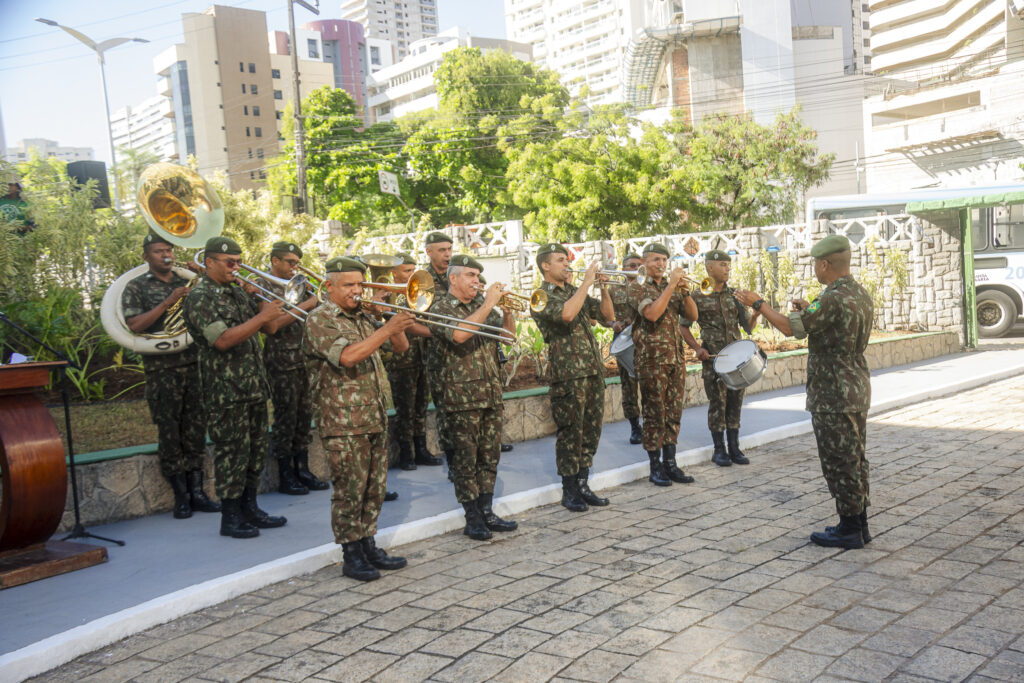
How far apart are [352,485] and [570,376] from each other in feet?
6.74

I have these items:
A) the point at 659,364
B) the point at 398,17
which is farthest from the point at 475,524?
the point at 398,17

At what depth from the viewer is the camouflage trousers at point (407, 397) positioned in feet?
26.2

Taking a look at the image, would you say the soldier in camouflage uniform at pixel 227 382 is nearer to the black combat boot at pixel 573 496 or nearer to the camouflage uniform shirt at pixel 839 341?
the black combat boot at pixel 573 496

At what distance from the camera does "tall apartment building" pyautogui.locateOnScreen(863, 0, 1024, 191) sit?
3544cm

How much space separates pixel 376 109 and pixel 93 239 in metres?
85.7

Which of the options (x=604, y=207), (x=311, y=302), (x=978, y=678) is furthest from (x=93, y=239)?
(x=604, y=207)

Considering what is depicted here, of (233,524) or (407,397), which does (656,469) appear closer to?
(407,397)

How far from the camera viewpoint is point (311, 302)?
664 centimetres

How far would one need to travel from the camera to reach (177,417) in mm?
6457

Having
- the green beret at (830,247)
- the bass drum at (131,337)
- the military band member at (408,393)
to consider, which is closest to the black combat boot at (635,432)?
the military band member at (408,393)

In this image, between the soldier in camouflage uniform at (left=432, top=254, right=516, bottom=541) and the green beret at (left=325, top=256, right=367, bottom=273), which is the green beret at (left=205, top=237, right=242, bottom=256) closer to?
the green beret at (left=325, top=256, right=367, bottom=273)

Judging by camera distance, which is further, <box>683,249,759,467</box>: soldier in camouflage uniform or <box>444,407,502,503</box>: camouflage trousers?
<box>683,249,759,467</box>: soldier in camouflage uniform

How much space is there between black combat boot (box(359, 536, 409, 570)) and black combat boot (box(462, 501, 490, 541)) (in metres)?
0.71

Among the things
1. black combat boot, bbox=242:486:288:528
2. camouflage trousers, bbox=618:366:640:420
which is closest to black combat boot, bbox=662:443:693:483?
camouflage trousers, bbox=618:366:640:420
